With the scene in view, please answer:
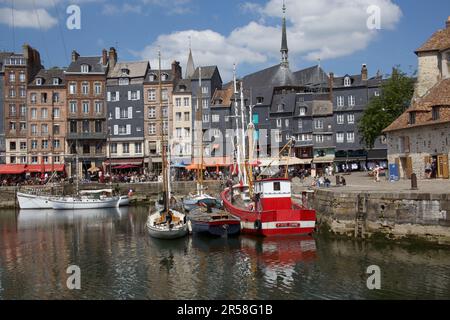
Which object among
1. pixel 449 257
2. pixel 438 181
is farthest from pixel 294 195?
pixel 449 257

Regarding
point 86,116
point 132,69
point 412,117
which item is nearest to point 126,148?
point 86,116

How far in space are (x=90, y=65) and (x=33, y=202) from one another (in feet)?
82.6

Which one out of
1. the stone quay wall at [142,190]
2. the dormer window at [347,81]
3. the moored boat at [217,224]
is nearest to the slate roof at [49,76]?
the stone quay wall at [142,190]

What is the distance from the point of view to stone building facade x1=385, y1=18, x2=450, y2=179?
115ft

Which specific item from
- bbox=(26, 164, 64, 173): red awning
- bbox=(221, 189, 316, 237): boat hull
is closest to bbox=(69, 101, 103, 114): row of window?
bbox=(26, 164, 64, 173): red awning

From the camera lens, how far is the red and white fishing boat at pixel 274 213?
29688 mm

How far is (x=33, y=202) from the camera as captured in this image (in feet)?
184

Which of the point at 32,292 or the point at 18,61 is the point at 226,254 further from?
the point at 18,61

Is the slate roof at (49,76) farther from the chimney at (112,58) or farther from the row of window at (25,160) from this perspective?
the row of window at (25,160)

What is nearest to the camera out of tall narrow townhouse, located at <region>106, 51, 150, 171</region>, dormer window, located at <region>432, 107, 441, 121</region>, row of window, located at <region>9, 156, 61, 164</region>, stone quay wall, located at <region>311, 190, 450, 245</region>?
stone quay wall, located at <region>311, 190, 450, 245</region>

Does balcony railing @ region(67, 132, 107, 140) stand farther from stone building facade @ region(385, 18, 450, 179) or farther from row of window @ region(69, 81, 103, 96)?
stone building facade @ region(385, 18, 450, 179)

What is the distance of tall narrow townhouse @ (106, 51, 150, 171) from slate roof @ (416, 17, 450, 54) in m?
41.1

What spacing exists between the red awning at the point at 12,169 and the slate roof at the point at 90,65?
49.1 feet

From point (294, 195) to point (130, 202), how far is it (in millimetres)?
25977
